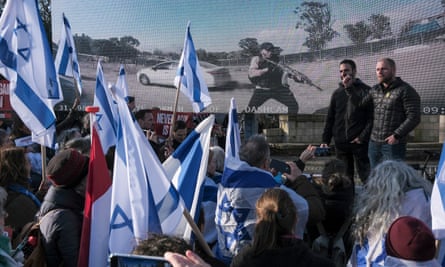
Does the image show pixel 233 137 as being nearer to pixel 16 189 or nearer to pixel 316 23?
pixel 16 189

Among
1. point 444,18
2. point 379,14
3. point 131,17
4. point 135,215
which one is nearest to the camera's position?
point 135,215

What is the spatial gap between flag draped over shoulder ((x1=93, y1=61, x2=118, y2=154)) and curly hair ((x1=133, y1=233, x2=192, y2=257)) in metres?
3.32

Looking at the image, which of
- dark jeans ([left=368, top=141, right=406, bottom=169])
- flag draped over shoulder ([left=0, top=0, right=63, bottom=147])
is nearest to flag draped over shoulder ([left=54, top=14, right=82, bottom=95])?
flag draped over shoulder ([left=0, top=0, right=63, bottom=147])

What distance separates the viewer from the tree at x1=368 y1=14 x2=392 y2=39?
12.3 m

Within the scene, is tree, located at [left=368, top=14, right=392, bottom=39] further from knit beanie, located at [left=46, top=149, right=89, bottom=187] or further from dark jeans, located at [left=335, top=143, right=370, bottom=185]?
knit beanie, located at [left=46, top=149, right=89, bottom=187]

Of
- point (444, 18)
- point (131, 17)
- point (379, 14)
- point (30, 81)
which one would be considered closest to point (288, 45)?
point (379, 14)

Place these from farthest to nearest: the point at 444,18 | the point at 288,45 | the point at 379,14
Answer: the point at 288,45 → the point at 379,14 → the point at 444,18

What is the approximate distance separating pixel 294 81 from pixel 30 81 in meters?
9.37

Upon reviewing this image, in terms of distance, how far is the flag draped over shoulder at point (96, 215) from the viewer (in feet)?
9.45

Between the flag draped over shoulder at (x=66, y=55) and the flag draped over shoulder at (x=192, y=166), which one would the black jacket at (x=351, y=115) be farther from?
the flag draped over shoulder at (x=66, y=55)

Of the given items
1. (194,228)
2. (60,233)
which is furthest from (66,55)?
(194,228)

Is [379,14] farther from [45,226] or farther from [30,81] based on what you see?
[45,226]

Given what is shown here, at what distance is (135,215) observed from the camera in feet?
9.37

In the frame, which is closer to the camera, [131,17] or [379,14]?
[379,14]
